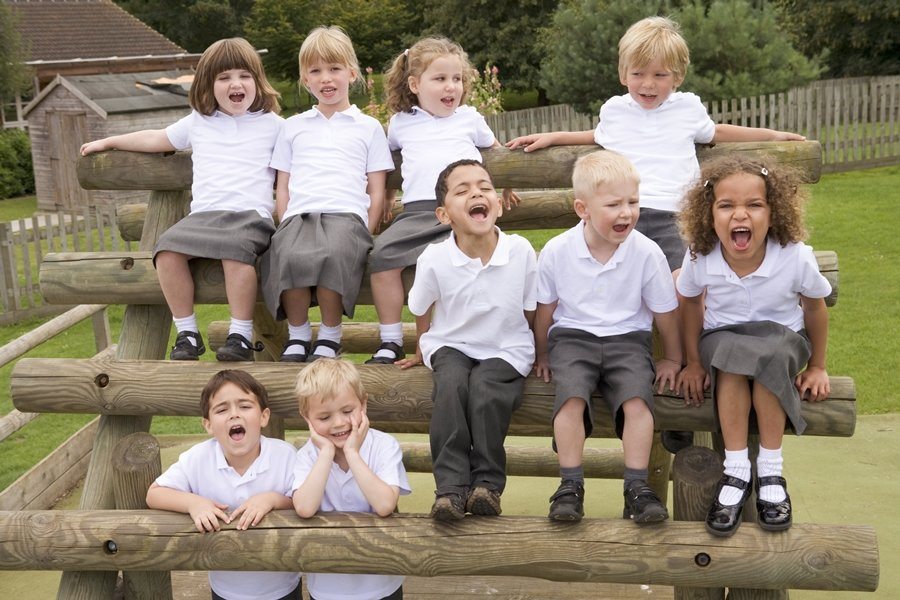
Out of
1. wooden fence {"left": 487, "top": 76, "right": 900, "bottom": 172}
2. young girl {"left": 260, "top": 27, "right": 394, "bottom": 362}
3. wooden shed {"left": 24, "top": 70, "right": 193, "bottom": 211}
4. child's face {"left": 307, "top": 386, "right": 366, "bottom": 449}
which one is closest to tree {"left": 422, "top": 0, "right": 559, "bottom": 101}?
wooden shed {"left": 24, "top": 70, "right": 193, "bottom": 211}

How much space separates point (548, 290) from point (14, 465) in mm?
5221

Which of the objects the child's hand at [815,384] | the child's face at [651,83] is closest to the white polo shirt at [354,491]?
the child's hand at [815,384]

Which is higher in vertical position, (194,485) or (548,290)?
(548,290)

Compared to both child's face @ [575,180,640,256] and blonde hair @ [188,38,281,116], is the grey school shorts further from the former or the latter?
blonde hair @ [188,38,281,116]

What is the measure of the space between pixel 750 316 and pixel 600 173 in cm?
69

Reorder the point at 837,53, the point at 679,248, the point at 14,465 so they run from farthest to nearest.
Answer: the point at 837,53, the point at 14,465, the point at 679,248

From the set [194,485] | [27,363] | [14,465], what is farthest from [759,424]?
[14,465]

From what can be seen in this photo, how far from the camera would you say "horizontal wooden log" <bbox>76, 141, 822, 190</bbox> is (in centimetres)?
439

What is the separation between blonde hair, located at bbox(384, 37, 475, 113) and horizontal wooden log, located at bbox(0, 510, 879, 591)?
6.26ft

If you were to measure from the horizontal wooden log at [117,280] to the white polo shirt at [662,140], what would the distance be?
0.72 meters

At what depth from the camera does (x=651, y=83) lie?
4277 mm

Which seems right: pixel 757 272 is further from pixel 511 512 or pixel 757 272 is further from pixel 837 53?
pixel 837 53

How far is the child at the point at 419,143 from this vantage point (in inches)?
164

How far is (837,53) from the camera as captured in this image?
25.8m
